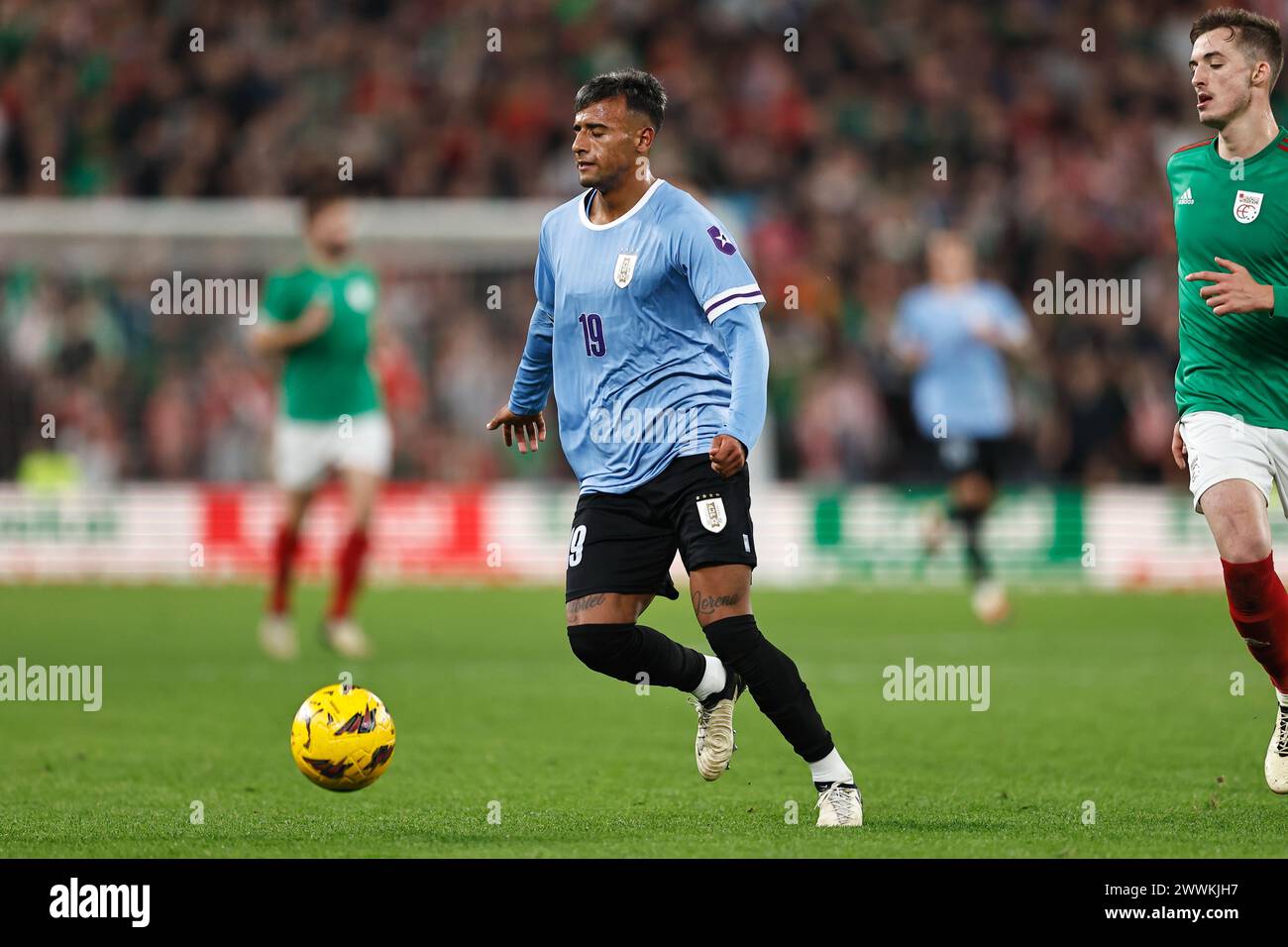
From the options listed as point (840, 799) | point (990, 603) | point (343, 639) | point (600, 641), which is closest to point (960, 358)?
point (990, 603)

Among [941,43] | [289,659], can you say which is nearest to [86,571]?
[289,659]

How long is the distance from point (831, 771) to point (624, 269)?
1.86 metres

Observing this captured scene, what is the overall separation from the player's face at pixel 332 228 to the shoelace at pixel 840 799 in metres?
7.78

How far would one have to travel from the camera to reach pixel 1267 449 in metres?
6.99

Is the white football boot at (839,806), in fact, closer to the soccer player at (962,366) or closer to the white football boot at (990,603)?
the white football boot at (990,603)

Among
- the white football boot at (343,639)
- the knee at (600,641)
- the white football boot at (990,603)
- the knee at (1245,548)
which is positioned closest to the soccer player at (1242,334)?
the knee at (1245,548)

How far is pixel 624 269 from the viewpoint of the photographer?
6.79 metres

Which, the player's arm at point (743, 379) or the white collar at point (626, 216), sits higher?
the white collar at point (626, 216)

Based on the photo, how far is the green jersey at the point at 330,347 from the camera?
13531mm

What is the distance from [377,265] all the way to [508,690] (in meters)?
10.8

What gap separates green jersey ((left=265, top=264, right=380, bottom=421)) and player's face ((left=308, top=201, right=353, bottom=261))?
0.75ft

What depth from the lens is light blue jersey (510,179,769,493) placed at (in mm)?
6691

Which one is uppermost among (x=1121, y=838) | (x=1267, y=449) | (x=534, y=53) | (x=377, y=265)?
(x=534, y=53)
